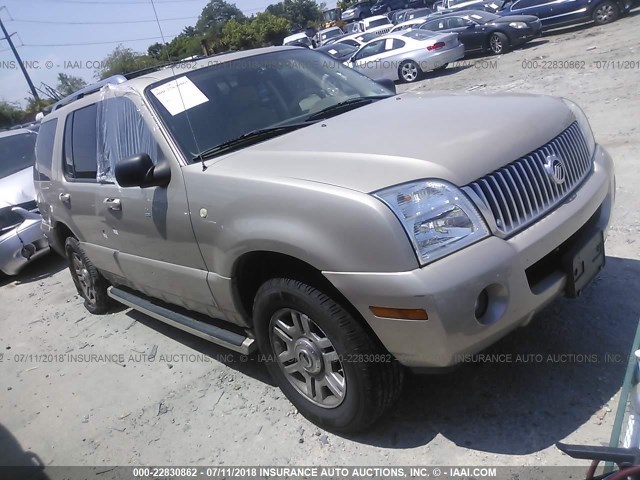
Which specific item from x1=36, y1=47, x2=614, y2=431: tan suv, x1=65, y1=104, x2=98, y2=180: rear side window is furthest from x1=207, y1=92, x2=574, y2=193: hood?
x1=65, y1=104, x2=98, y2=180: rear side window

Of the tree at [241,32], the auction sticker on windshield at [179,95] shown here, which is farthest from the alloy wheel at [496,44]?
the tree at [241,32]

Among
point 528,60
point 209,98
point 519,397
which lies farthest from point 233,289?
point 528,60

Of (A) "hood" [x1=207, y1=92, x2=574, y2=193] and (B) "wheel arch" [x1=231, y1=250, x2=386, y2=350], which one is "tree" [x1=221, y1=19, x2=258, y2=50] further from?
(B) "wheel arch" [x1=231, y1=250, x2=386, y2=350]

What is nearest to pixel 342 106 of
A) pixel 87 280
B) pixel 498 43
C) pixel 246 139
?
pixel 246 139

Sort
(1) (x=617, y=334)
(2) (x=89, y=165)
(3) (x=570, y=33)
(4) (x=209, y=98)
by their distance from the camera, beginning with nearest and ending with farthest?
(1) (x=617, y=334), (4) (x=209, y=98), (2) (x=89, y=165), (3) (x=570, y=33)

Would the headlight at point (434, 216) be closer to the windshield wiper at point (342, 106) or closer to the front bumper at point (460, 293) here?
the front bumper at point (460, 293)

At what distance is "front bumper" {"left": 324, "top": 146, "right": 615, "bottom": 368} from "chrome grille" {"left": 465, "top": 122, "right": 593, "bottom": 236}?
6 cm

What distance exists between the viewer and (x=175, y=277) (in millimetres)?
3361

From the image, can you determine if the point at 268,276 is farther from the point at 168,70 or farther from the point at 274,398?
the point at 168,70

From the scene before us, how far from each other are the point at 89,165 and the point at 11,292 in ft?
11.5

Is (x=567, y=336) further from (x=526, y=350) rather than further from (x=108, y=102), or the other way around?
(x=108, y=102)

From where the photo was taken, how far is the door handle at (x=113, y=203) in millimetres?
3608

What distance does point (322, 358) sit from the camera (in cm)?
269

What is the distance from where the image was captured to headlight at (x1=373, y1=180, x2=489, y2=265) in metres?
2.20
